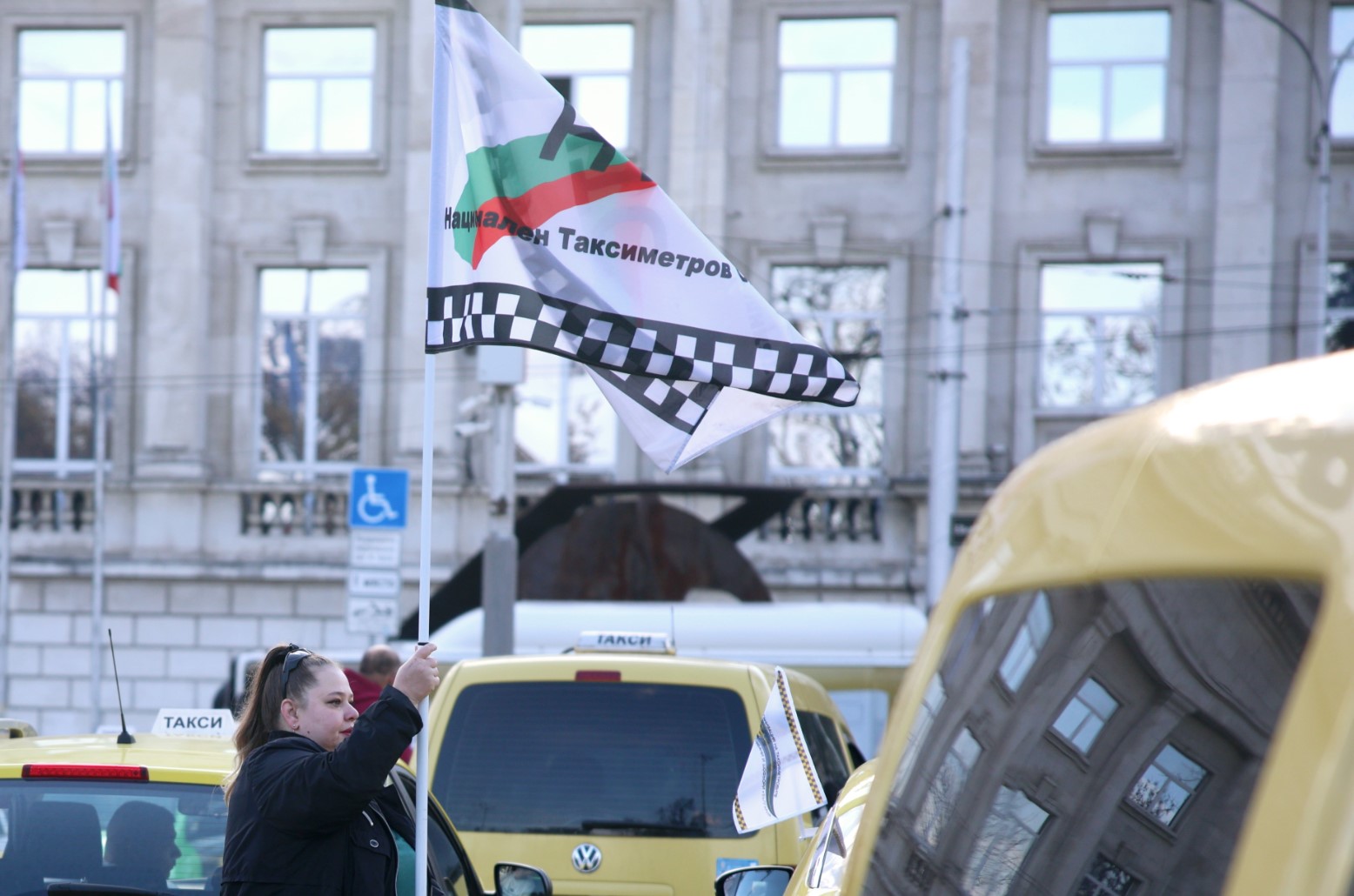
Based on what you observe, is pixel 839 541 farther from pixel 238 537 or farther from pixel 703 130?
pixel 238 537

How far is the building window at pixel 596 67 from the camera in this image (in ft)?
78.3

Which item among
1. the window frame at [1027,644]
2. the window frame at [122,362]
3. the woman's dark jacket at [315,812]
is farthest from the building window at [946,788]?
the window frame at [122,362]

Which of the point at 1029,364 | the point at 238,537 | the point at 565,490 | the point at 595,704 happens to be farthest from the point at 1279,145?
the point at 595,704

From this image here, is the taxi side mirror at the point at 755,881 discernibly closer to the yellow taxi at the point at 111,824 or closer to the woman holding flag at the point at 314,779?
the woman holding flag at the point at 314,779

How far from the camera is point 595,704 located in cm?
604

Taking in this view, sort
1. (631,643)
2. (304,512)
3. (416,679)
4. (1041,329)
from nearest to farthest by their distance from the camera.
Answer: (416,679), (631,643), (1041,329), (304,512)

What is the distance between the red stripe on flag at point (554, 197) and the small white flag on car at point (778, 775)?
1.55 metres

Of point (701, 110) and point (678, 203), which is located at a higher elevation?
point (701, 110)

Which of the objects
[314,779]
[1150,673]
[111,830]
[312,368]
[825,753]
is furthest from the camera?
[312,368]

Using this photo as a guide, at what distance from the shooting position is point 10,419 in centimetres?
2197

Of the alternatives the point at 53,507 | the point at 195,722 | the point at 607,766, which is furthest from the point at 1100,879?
the point at 53,507

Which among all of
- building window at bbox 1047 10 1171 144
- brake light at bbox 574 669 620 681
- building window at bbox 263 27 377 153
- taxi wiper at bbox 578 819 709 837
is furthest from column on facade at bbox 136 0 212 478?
taxi wiper at bbox 578 819 709 837

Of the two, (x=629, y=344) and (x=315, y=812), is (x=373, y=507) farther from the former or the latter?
(x=315, y=812)

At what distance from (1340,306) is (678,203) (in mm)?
9438
